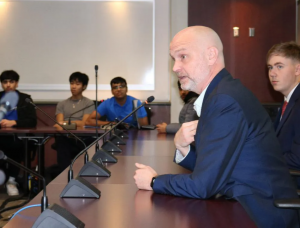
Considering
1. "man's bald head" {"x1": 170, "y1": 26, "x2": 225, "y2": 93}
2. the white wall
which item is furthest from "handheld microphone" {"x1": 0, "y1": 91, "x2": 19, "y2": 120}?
the white wall

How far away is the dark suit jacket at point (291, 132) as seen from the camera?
2.55 meters

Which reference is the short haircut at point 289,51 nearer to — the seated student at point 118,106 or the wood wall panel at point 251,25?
the seated student at point 118,106

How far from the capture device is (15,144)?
521cm

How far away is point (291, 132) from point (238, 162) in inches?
45.0

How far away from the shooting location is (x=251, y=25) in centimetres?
664

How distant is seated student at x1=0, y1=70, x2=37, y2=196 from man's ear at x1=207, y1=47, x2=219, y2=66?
3528 mm

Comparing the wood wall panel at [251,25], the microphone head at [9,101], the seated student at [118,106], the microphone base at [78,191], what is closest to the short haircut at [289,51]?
the microphone base at [78,191]

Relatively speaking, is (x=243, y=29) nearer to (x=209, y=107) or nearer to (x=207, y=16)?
→ (x=207, y=16)

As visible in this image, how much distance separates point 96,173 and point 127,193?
397 millimetres

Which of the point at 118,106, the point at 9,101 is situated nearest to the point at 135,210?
the point at 9,101

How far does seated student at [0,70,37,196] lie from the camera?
5152 mm

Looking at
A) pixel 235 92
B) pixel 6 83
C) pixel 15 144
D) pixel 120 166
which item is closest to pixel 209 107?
pixel 235 92

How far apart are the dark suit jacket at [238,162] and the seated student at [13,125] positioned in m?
3.66

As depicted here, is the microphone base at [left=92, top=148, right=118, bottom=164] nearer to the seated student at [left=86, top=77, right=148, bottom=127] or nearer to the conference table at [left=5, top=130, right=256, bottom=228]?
the conference table at [left=5, top=130, right=256, bottom=228]
